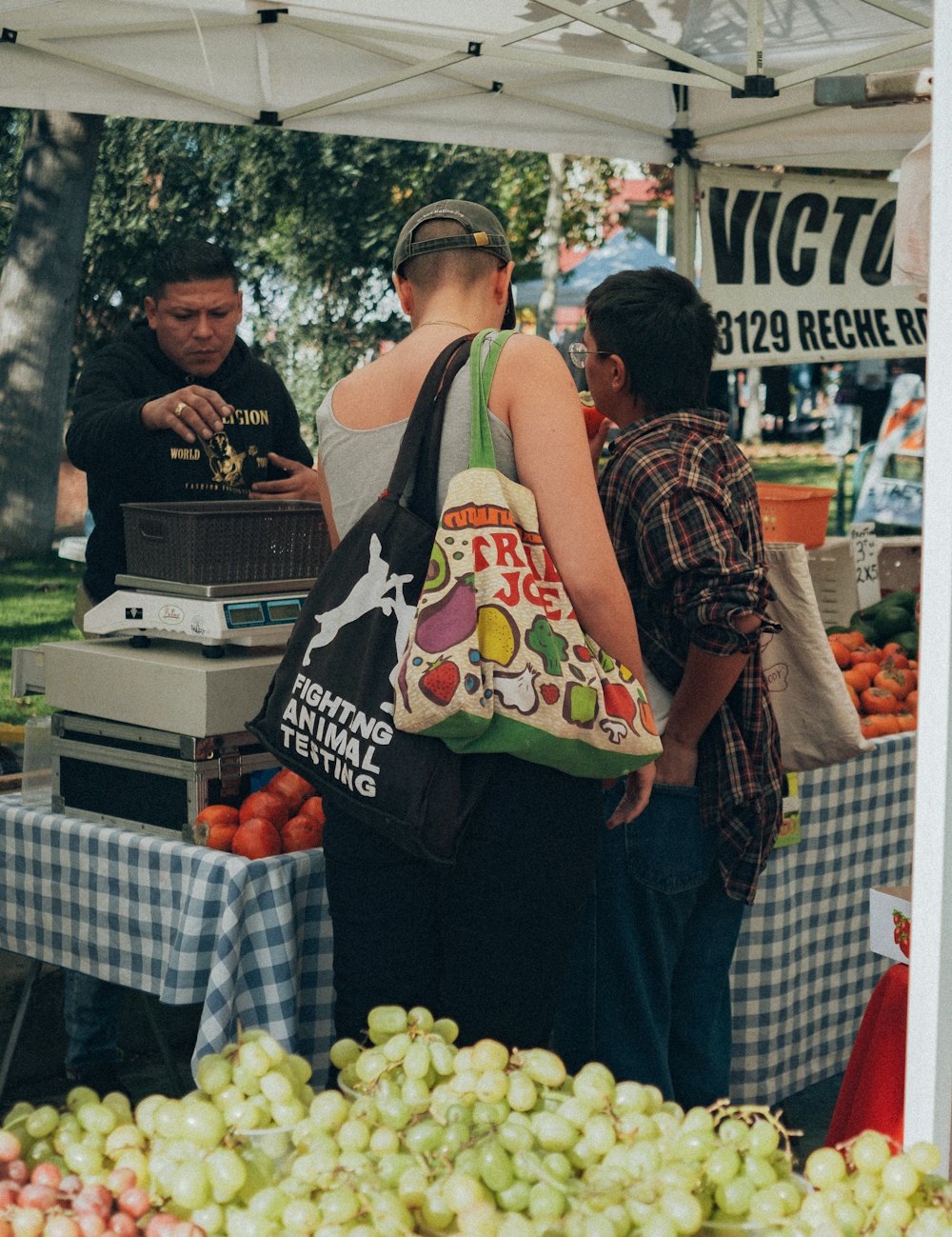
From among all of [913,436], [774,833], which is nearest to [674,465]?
[774,833]

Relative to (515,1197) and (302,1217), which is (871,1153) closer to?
(515,1197)

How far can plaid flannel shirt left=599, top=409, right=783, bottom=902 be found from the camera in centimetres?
242

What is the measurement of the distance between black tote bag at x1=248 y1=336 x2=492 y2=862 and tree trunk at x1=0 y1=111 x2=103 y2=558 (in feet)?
33.1

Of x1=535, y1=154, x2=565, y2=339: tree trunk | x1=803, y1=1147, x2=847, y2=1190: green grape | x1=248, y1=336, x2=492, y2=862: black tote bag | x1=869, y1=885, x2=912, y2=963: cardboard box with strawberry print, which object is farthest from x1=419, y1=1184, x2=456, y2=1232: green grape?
x1=535, y1=154, x2=565, y2=339: tree trunk

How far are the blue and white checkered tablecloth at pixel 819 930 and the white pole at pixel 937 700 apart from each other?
176 centimetres

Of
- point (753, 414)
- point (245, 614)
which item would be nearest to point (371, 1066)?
point (245, 614)

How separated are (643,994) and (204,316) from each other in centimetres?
179

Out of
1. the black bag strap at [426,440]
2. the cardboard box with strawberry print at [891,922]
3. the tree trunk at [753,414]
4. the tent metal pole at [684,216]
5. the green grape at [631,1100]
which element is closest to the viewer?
the green grape at [631,1100]

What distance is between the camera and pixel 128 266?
1408 centimetres

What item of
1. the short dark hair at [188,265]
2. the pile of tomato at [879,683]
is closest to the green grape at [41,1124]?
the short dark hair at [188,265]

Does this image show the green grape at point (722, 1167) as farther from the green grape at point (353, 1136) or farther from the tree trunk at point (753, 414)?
the tree trunk at point (753, 414)

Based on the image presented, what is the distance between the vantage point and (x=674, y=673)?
253 cm

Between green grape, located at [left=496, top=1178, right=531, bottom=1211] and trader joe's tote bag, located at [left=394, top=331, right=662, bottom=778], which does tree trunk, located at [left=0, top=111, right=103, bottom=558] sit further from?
green grape, located at [left=496, top=1178, right=531, bottom=1211]

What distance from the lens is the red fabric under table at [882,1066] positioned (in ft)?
8.07
